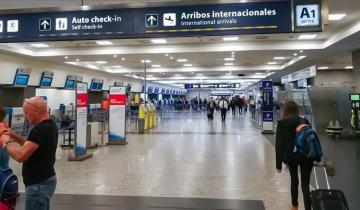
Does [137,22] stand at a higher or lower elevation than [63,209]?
higher

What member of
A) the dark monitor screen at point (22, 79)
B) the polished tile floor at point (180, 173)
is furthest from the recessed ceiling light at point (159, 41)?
the dark monitor screen at point (22, 79)

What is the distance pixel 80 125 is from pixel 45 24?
3425 millimetres

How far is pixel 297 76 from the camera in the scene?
22.5m

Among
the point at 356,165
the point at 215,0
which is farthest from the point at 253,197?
the point at 356,165

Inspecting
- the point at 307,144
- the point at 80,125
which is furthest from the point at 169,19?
the point at 80,125

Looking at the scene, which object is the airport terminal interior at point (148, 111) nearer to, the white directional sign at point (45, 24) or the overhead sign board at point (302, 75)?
the white directional sign at point (45, 24)

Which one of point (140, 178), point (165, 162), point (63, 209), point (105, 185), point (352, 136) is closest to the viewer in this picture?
point (63, 209)

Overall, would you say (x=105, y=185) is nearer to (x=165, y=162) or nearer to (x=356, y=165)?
(x=165, y=162)

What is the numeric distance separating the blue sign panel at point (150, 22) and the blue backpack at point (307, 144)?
1765 mm

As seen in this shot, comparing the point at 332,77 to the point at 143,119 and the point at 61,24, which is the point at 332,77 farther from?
the point at 61,24

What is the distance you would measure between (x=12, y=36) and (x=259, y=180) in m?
5.13

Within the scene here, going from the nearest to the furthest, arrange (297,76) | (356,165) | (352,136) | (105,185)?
(105,185), (356,165), (352,136), (297,76)

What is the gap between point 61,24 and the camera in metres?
5.36

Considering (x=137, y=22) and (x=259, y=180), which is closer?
(x=137, y=22)
